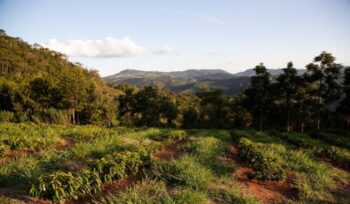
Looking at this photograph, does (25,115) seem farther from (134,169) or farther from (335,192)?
(335,192)

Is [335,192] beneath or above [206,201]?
beneath

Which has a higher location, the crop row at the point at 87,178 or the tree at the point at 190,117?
the crop row at the point at 87,178

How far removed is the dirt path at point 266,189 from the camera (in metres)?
7.45

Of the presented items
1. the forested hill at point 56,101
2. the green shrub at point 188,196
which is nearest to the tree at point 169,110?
the forested hill at point 56,101

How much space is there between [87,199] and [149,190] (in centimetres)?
144

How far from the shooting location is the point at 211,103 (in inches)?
1850

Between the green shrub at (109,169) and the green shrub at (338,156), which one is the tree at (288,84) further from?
the green shrub at (109,169)

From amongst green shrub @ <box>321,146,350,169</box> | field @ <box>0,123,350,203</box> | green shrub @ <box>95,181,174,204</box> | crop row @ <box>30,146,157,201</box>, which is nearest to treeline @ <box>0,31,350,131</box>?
green shrub @ <box>321,146,350,169</box>

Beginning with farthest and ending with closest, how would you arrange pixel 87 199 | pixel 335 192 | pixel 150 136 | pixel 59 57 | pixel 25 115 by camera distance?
pixel 59 57, pixel 25 115, pixel 150 136, pixel 335 192, pixel 87 199

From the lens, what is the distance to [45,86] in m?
42.3

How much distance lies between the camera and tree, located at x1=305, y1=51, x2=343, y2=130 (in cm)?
2975

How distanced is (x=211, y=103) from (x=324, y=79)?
1992 centimetres

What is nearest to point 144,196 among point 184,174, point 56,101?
point 184,174

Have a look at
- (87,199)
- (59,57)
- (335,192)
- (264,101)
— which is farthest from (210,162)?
(59,57)
